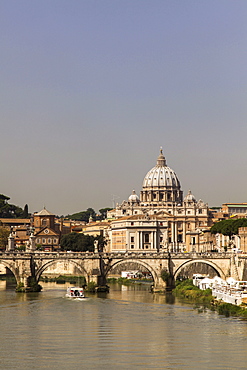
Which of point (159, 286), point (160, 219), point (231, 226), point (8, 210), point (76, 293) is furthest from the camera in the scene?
point (8, 210)

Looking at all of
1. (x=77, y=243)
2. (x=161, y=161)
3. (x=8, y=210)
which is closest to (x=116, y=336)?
(x=77, y=243)

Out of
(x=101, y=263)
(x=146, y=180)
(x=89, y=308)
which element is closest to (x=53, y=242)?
(x=146, y=180)

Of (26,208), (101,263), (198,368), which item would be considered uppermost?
(26,208)

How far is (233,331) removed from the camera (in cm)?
4606

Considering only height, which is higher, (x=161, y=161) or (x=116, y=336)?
(x=161, y=161)

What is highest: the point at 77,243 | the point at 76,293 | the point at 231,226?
the point at 77,243

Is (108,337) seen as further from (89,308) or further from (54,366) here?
(89,308)

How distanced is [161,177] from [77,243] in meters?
53.0

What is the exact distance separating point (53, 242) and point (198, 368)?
355 ft

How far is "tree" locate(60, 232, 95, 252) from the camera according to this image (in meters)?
130

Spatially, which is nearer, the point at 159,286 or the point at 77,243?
the point at 159,286

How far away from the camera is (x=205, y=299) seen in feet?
209

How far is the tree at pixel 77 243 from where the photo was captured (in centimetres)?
13000

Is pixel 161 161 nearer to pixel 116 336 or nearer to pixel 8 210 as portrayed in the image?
pixel 8 210
